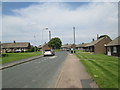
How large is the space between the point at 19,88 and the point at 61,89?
195 cm

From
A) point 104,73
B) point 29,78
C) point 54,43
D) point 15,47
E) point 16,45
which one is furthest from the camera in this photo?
point 54,43

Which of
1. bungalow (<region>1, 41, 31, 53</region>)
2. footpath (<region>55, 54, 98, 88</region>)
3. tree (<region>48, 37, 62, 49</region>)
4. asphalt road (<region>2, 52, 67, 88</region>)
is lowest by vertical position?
asphalt road (<region>2, 52, 67, 88</region>)

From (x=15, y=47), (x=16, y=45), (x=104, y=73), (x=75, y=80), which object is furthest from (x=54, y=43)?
(x=75, y=80)

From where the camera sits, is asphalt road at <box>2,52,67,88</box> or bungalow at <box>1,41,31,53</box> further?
bungalow at <box>1,41,31,53</box>

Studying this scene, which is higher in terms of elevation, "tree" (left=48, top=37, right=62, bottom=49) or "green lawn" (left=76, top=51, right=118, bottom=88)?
"tree" (left=48, top=37, right=62, bottom=49)


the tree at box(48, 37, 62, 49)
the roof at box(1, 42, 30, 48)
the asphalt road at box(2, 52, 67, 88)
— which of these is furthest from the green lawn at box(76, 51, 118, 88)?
the tree at box(48, 37, 62, 49)

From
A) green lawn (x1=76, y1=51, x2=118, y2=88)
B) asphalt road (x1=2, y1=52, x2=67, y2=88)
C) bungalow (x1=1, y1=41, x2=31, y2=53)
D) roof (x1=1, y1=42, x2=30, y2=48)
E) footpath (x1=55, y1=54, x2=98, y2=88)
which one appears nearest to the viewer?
footpath (x1=55, y1=54, x2=98, y2=88)

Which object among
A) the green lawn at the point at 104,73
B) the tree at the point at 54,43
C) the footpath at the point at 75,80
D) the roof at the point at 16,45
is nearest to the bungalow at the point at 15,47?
the roof at the point at 16,45

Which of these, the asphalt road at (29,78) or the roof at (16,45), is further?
the roof at (16,45)

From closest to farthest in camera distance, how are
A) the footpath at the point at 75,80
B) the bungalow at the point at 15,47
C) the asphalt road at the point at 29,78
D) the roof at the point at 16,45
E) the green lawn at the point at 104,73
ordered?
the footpath at the point at 75,80, the green lawn at the point at 104,73, the asphalt road at the point at 29,78, the bungalow at the point at 15,47, the roof at the point at 16,45

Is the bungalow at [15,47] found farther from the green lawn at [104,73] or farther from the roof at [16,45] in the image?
the green lawn at [104,73]

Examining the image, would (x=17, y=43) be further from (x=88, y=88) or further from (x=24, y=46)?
(x=88, y=88)

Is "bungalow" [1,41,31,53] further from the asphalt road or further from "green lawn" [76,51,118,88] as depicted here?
the asphalt road

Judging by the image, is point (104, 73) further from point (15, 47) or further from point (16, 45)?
point (16, 45)
